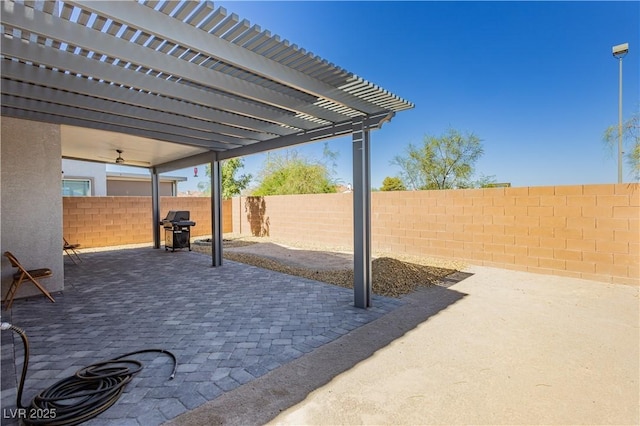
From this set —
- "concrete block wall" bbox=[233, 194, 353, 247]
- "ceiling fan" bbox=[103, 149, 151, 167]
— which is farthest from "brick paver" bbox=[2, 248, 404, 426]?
"concrete block wall" bbox=[233, 194, 353, 247]

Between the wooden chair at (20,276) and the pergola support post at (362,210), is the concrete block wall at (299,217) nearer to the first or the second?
the pergola support post at (362,210)

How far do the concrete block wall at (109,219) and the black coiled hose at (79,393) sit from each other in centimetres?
927

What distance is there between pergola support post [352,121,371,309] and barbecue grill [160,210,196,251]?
22.3 feet

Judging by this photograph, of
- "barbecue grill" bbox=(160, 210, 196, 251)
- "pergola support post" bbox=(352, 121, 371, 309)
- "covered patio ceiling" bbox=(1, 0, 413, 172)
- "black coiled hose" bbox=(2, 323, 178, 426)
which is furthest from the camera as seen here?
"barbecue grill" bbox=(160, 210, 196, 251)

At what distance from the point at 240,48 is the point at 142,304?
3741 mm

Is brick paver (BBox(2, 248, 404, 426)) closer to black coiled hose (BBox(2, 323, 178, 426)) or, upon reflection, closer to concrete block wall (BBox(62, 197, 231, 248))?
black coiled hose (BBox(2, 323, 178, 426))

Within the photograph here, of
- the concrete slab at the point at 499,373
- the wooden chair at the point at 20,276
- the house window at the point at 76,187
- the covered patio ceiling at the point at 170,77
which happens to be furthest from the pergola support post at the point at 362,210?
the house window at the point at 76,187

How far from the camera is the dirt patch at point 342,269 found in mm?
5285

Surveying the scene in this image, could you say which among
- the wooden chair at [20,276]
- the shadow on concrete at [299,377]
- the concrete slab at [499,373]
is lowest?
the concrete slab at [499,373]

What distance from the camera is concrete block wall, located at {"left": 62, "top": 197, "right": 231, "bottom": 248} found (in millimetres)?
9656

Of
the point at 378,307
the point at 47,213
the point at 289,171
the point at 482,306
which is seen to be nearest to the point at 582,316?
the point at 482,306

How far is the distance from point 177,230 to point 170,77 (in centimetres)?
681

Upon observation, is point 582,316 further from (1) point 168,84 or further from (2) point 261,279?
(1) point 168,84

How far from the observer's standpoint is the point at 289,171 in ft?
50.7
